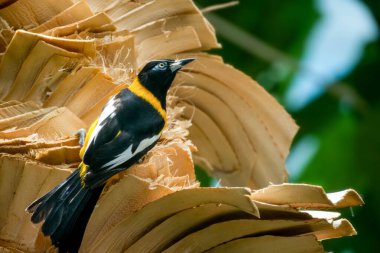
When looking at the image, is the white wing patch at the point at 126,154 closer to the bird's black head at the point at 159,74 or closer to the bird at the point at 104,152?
the bird at the point at 104,152

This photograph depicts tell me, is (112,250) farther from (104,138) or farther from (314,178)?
(314,178)

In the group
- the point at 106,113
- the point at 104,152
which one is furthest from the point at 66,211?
the point at 106,113

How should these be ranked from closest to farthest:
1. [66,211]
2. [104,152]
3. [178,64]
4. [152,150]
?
1. [66,211]
2. [104,152]
3. [152,150]
4. [178,64]

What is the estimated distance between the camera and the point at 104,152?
284cm

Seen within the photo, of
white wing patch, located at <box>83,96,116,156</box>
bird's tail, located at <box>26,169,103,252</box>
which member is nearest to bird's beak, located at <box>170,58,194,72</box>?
white wing patch, located at <box>83,96,116,156</box>

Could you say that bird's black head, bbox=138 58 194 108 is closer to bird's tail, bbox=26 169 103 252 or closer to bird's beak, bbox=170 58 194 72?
bird's beak, bbox=170 58 194 72

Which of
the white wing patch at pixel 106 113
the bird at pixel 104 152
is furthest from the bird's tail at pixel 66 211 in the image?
the white wing patch at pixel 106 113

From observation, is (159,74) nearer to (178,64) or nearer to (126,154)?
(178,64)

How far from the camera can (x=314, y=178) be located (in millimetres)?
5270

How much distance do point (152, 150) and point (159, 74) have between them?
38 centimetres

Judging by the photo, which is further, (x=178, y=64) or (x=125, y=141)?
(x=178, y=64)

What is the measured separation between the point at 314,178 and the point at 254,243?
8.66 ft

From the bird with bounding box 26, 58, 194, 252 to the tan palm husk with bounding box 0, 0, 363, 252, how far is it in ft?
0.12

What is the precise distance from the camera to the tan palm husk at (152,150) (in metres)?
2.62
